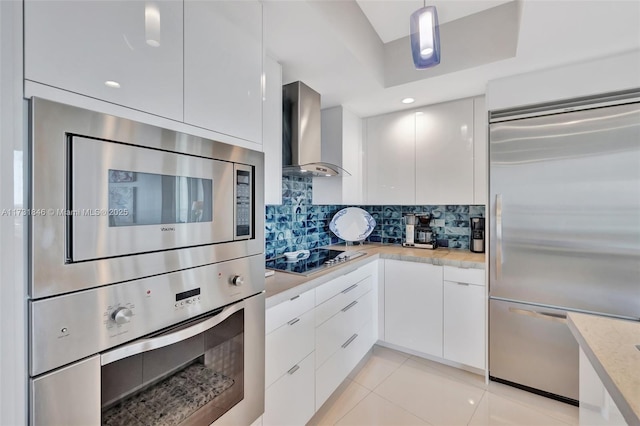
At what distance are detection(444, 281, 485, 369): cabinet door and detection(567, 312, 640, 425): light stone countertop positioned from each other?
1.02m

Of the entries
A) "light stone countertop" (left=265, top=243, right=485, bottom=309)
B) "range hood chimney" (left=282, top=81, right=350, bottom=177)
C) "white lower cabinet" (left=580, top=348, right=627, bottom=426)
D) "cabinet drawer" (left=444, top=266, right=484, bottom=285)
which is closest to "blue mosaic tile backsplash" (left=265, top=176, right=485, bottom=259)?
"light stone countertop" (left=265, top=243, right=485, bottom=309)

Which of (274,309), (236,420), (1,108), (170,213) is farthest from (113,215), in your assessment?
(236,420)

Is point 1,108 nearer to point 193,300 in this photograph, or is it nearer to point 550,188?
point 193,300

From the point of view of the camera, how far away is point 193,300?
3.02 ft

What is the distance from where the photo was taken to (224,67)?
104 centimetres

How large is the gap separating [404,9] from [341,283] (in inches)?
69.8

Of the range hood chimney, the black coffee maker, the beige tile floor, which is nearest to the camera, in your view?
the beige tile floor

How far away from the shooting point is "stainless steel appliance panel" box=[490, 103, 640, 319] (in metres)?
1.58

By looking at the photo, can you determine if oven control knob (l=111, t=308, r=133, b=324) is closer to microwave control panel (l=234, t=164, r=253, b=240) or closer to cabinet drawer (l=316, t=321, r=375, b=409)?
microwave control panel (l=234, t=164, r=253, b=240)

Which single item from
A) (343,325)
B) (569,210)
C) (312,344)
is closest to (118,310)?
(312,344)

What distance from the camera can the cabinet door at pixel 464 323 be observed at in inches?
80.1

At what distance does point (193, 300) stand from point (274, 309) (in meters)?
0.44

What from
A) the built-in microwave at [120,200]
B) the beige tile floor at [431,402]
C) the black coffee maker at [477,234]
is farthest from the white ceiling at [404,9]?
the beige tile floor at [431,402]

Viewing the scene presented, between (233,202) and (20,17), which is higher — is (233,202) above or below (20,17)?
below
